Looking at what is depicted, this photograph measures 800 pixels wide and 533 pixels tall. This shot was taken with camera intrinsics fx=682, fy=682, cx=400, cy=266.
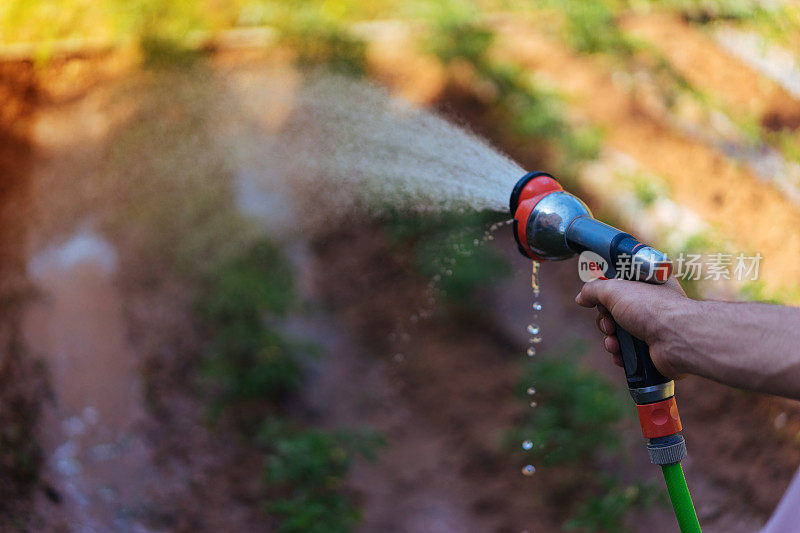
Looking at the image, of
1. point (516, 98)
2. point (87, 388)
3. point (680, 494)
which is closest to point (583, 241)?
point (680, 494)

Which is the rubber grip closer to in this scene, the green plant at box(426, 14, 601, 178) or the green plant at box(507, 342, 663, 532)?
the green plant at box(507, 342, 663, 532)

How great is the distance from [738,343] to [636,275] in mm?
253

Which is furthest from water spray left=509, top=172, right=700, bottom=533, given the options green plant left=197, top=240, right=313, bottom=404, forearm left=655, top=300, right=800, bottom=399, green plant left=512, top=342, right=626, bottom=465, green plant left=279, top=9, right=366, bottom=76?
green plant left=279, top=9, right=366, bottom=76

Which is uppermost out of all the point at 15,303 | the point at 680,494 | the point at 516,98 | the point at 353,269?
the point at 516,98

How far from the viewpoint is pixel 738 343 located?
1.00 metres

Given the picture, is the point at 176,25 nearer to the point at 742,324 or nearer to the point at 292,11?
the point at 292,11

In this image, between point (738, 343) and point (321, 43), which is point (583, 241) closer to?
point (738, 343)

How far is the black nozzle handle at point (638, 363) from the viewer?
1.23m

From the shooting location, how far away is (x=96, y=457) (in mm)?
2887

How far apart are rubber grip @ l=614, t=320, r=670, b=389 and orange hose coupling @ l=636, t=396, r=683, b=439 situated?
0.04m

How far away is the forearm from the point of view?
0.95 meters

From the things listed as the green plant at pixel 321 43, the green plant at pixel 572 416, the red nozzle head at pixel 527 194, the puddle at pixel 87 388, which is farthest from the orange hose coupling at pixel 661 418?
the green plant at pixel 321 43

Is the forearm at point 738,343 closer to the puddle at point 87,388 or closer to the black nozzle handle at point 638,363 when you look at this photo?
the black nozzle handle at point 638,363

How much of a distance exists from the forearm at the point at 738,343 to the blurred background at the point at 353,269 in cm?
149
